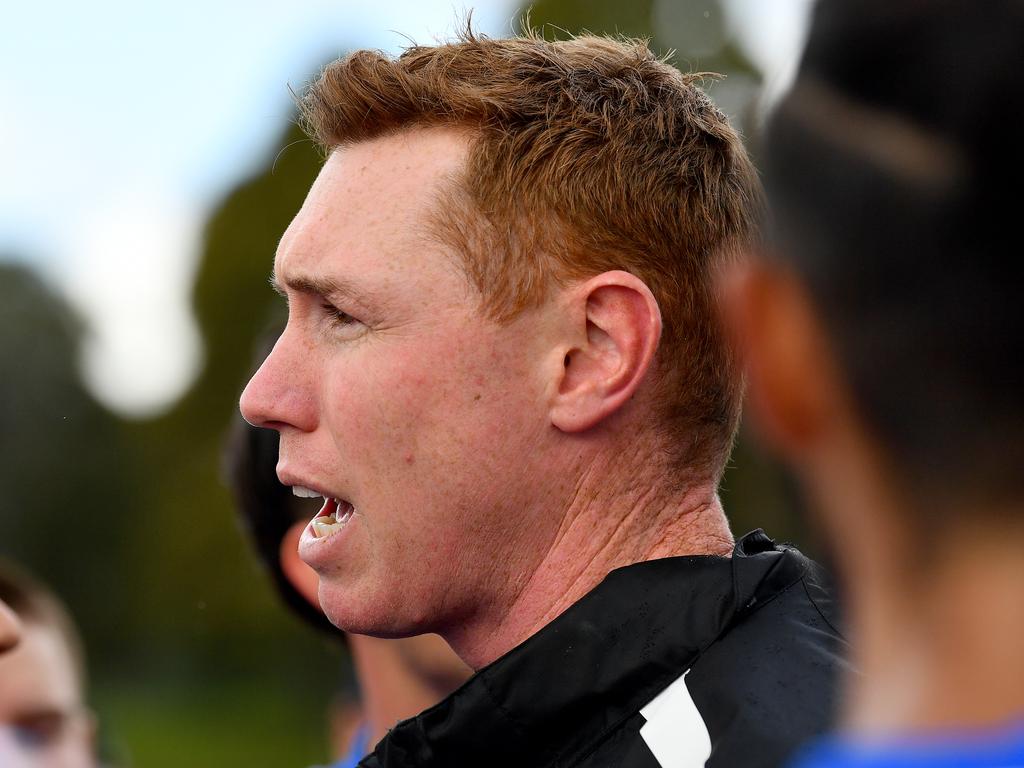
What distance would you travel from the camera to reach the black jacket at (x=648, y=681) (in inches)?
84.8

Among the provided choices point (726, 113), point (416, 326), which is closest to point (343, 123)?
point (416, 326)

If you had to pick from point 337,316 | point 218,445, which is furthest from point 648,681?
point 218,445

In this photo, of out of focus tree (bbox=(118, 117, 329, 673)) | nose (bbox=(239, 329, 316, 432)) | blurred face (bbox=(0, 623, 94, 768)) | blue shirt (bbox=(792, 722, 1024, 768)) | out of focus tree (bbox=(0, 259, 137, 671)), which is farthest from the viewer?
out of focus tree (bbox=(0, 259, 137, 671))

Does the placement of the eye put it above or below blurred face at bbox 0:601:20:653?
above

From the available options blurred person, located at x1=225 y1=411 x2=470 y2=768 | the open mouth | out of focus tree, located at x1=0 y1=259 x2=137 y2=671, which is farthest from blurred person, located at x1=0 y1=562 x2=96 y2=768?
out of focus tree, located at x1=0 y1=259 x2=137 y2=671

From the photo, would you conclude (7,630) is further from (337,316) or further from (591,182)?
(591,182)

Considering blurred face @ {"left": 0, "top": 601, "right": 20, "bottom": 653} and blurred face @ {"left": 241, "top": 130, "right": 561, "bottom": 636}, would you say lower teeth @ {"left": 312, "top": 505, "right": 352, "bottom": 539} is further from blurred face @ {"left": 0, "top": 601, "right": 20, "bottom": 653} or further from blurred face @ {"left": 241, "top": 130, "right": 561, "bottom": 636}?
blurred face @ {"left": 0, "top": 601, "right": 20, "bottom": 653}

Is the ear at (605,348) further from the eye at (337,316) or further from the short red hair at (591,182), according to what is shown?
the eye at (337,316)

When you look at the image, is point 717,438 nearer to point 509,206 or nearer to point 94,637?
point 509,206

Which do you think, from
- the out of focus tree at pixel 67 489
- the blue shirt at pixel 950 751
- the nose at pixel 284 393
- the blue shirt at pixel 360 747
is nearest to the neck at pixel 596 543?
the nose at pixel 284 393

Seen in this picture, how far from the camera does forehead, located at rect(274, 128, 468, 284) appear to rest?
263 centimetres

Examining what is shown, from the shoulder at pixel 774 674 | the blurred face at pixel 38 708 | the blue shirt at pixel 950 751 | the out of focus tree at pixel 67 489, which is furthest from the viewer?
the out of focus tree at pixel 67 489

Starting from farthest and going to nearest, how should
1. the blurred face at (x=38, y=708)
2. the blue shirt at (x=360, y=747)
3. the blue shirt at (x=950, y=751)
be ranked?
the blue shirt at (x=360, y=747) → the blurred face at (x=38, y=708) → the blue shirt at (x=950, y=751)

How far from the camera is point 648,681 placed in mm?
2258
